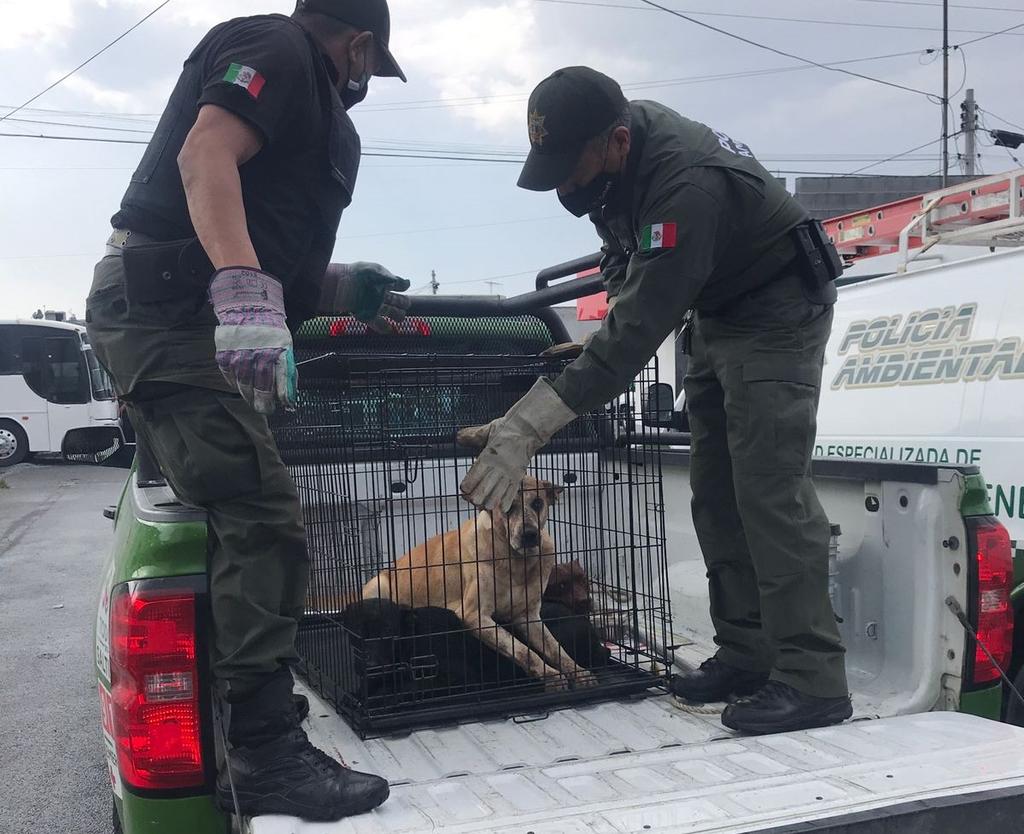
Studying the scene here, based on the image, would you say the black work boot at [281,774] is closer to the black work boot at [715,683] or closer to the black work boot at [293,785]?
the black work boot at [293,785]

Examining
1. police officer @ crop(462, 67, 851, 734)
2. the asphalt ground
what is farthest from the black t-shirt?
the asphalt ground

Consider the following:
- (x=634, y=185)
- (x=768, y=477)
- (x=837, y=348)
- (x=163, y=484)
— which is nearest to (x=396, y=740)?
(x=163, y=484)

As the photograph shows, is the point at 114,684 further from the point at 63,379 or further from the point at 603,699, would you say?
the point at 63,379

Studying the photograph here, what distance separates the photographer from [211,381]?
2018 mm

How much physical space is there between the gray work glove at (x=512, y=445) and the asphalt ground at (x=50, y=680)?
66.4 inches

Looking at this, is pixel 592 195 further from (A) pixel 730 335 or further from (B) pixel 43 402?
(B) pixel 43 402

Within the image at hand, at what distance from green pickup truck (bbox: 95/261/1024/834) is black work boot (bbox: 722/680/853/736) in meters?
0.06

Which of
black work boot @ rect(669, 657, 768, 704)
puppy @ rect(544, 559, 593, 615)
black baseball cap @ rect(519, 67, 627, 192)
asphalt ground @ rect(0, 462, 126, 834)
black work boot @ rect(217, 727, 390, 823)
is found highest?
black baseball cap @ rect(519, 67, 627, 192)

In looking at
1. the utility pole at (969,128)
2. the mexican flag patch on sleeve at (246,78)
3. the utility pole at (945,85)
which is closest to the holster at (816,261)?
the mexican flag patch on sleeve at (246,78)

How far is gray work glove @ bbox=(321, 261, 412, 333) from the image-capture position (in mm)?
2840

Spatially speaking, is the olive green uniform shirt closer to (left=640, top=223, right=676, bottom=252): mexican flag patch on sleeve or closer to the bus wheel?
(left=640, top=223, right=676, bottom=252): mexican flag patch on sleeve

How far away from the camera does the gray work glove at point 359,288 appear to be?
2.84m

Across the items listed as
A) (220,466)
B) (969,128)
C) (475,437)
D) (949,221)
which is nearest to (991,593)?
(475,437)

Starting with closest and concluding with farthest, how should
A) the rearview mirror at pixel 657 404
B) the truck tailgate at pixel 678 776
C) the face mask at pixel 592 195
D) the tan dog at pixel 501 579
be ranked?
the truck tailgate at pixel 678 776
the face mask at pixel 592 195
the tan dog at pixel 501 579
the rearview mirror at pixel 657 404
